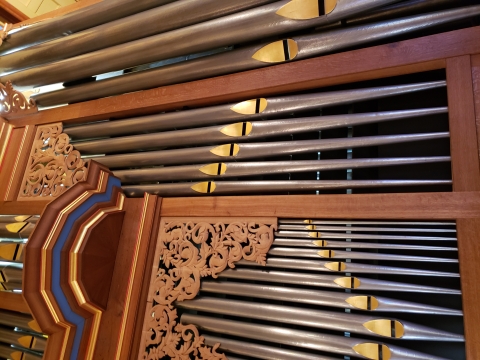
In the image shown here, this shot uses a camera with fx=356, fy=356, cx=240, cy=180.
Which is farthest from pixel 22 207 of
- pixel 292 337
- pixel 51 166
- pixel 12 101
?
pixel 292 337

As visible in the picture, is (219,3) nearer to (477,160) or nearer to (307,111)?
(307,111)

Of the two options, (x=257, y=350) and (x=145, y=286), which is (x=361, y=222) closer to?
(x=257, y=350)


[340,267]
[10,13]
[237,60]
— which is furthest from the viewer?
[10,13]

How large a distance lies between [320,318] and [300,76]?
Answer: 105 cm

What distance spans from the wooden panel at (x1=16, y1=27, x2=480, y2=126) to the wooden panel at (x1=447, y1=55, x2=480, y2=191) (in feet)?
0.23

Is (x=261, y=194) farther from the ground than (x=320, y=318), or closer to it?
farther from the ground

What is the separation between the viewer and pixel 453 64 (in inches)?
54.1

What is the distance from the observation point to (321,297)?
1.40m

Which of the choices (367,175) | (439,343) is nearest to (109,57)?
(367,175)

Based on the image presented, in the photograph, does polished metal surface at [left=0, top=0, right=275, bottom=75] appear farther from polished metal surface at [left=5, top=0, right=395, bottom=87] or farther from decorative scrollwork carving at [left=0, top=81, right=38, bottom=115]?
decorative scrollwork carving at [left=0, top=81, right=38, bottom=115]

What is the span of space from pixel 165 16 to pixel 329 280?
1.66 meters

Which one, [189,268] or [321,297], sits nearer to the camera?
[321,297]

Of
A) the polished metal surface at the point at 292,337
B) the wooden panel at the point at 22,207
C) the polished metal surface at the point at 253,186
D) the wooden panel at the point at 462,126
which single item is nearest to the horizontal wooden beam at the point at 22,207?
the wooden panel at the point at 22,207

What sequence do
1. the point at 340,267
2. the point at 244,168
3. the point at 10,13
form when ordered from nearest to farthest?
the point at 340,267
the point at 244,168
the point at 10,13
